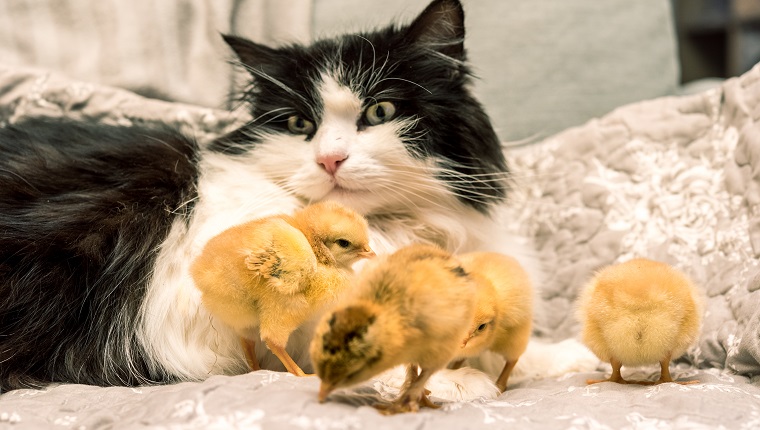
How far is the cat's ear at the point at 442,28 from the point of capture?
123 centimetres

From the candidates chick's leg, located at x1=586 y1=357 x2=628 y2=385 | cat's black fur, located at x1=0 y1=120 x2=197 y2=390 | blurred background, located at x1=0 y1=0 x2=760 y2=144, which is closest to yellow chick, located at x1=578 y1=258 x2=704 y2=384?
chick's leg, located at x1=586 y1=357 x2=628 y2=385

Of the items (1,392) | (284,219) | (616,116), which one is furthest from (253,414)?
(616,116)

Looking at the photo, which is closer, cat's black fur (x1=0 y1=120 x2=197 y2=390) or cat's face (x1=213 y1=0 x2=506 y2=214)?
cat's black fur (x1=0 y1=120 x2=197 y2=390)

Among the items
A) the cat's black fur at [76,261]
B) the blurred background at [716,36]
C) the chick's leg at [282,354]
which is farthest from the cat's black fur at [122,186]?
the blurred background at [716,36]

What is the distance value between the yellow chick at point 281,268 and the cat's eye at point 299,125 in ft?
1.08

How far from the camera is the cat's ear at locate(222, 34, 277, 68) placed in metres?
1.32

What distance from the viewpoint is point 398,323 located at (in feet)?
2.32

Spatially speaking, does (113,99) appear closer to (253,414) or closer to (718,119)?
(253,414)

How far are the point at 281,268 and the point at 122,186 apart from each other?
0.47 m

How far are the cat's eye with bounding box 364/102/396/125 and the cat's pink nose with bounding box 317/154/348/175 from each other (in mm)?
116

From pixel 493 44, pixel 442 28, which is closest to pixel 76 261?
pixel 442 28

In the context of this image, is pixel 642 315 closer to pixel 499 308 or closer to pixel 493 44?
pixel 499 308

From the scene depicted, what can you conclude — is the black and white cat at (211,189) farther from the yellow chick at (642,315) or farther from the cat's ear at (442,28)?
the yellow chick at (642,315)

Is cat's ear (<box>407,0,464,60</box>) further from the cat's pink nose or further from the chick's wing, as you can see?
the chick's wing
